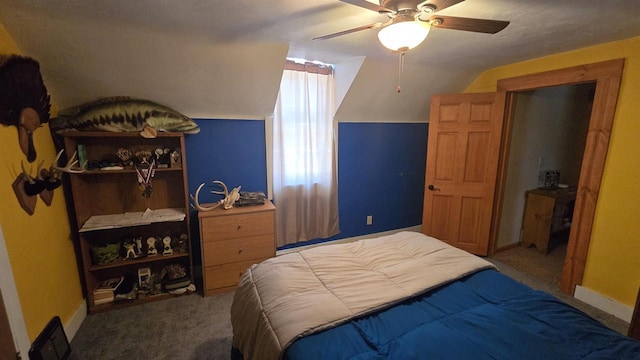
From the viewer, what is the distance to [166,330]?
205 cm

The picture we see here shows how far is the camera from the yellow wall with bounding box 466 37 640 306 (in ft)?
6.72

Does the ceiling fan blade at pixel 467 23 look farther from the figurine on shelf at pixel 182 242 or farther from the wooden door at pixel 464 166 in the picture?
the figurine on shelf at pixel 182 242

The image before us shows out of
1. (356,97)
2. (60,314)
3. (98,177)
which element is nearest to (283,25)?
(356,97)

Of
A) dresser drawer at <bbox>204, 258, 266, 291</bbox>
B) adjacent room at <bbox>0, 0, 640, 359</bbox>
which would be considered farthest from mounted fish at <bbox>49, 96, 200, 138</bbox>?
dresser drawer at <bbox>204, 258, 266, 291</bbox>

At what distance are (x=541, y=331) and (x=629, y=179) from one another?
6.10ft

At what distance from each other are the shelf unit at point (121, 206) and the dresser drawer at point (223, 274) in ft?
0.82

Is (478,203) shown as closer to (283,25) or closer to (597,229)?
(597,229)

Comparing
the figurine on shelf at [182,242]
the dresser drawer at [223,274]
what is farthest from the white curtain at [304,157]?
the figurine on shelf at [182,242]

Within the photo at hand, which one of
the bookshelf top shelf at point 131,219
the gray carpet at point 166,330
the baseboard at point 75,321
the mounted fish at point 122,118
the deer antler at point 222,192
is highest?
the mounted fish at point 122,118

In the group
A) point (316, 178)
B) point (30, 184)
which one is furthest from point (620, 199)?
point (30, 184)

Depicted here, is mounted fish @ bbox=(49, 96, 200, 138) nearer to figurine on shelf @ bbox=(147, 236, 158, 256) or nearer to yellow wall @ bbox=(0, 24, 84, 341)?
yellow wall @ bbox=(0, 24, 84, 341)

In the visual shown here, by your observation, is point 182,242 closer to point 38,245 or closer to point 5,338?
point 38,245

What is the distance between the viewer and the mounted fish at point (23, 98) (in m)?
1.46

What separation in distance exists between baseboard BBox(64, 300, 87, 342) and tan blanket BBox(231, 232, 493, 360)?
4.39 ft
